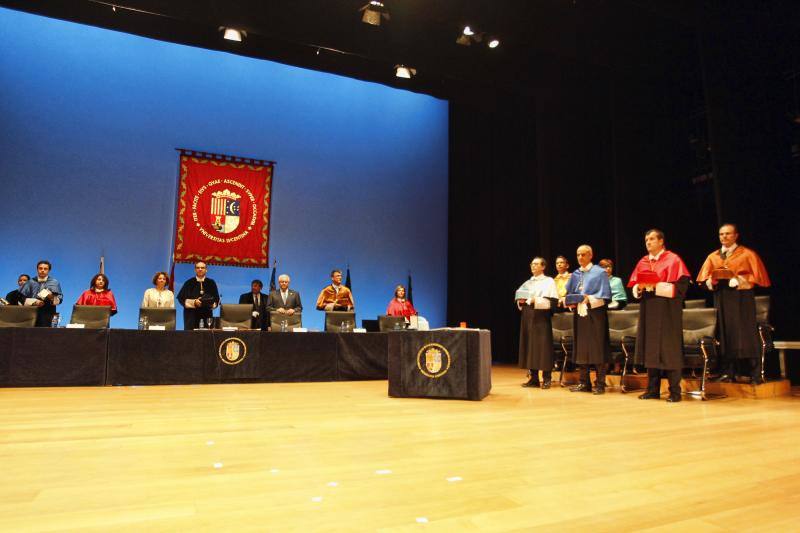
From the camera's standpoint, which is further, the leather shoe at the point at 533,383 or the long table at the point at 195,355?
the leather shoe at the point at 533,383

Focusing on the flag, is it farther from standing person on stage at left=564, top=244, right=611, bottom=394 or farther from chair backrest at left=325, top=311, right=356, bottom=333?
standing person on stage at left=564, top=244, right=611, bottom=394

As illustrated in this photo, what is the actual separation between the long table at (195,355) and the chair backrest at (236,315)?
464 mm

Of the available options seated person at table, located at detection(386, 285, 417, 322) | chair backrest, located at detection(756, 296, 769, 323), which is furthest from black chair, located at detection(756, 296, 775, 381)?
seated person at table, located at detection(386, 285, 417, 322)

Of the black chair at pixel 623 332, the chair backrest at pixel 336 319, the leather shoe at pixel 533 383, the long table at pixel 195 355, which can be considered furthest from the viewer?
the chair backrest at pixel 336 319

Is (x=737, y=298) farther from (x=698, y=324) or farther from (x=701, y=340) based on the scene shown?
(x=701, y=340)

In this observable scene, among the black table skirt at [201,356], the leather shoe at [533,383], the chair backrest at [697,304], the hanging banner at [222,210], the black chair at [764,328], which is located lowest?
the leather shoe at [533,383]

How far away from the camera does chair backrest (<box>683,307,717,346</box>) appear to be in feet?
14.4

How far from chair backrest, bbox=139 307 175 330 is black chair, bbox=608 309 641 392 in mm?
4461

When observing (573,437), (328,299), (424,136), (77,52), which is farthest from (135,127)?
(573,437)

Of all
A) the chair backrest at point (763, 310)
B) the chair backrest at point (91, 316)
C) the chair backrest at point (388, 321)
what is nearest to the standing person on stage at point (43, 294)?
the chair backrest at point (91, 316)

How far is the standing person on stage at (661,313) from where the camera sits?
4090 millimetres

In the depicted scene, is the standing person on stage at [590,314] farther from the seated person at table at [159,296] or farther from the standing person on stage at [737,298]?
the seated person at table at [159,296]

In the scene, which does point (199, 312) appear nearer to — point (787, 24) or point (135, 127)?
point (135, 127)

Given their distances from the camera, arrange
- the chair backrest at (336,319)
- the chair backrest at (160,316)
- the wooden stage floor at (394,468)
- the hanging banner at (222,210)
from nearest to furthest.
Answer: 1. the wooden stage floor at (394,468)
2. the chair backrest at (160,316)
3. the chair backrest at (336,319)
4. the hanging banner at (222,210)
